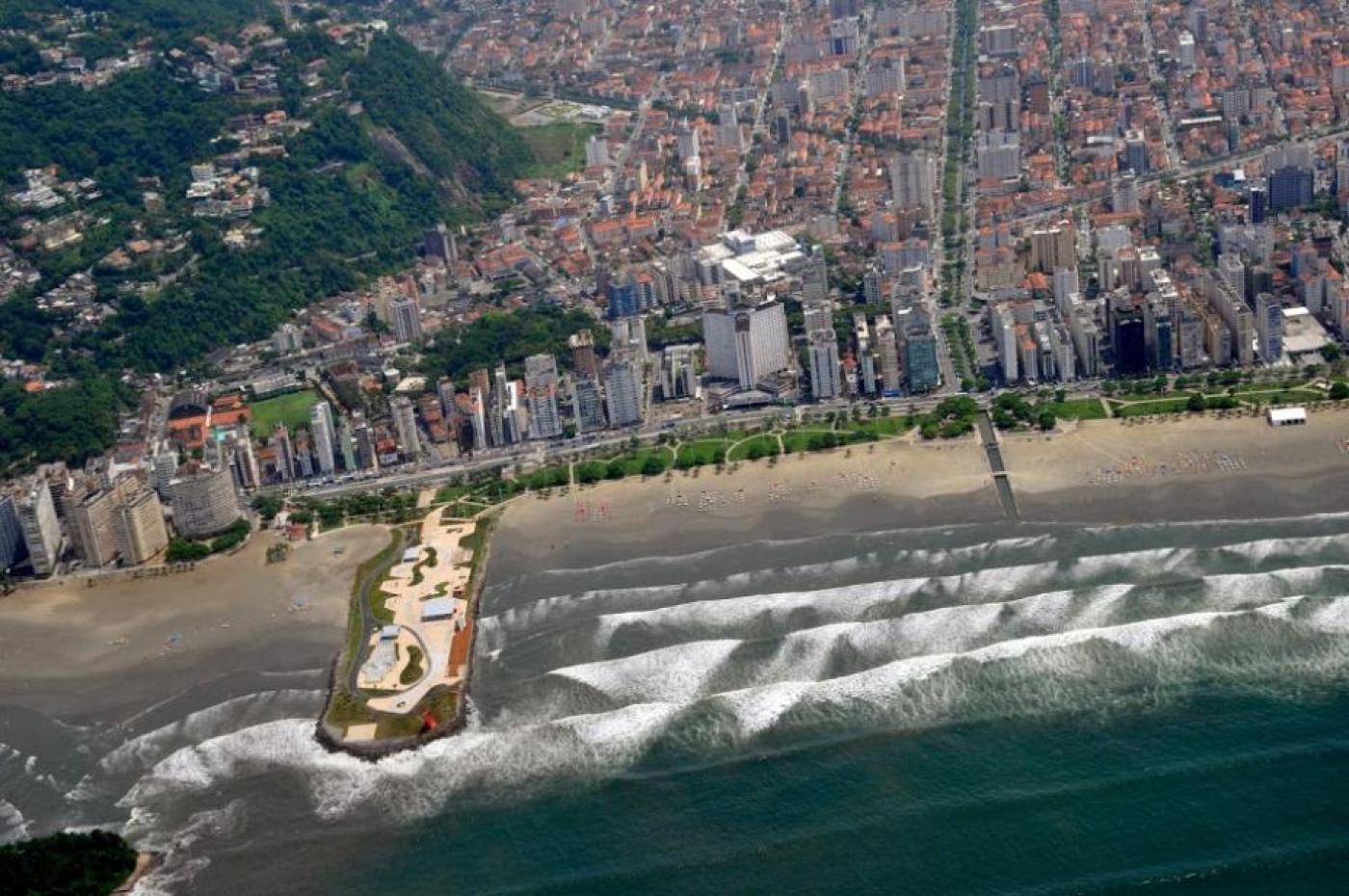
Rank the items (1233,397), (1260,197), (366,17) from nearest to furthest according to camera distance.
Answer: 1. (1233,397)
2. (1260,197)
3. (366,17)

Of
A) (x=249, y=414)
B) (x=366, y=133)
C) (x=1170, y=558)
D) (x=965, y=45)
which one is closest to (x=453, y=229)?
(x=366, y=133)

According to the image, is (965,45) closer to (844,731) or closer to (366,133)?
(366,133)

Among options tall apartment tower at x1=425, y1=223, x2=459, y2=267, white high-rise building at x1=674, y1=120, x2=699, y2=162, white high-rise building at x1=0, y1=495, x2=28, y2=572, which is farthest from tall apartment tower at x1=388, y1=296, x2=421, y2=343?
white high-rise building at x1=674, y1=120, x2=699, y2=162

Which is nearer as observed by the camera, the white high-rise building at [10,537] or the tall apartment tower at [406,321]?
the white high-rise building at [10,537]

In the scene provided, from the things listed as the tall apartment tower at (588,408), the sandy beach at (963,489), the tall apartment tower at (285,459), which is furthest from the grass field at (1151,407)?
the tall apartment tower at (285,459)

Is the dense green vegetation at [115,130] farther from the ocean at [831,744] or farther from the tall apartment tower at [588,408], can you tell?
the ocean at [831,744]
